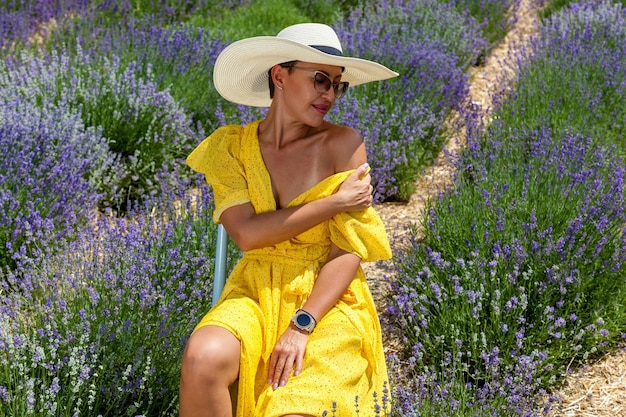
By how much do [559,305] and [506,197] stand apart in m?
0.71

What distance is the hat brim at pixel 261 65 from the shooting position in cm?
246

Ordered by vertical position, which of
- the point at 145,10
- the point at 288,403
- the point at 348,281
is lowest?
the point at 145,10

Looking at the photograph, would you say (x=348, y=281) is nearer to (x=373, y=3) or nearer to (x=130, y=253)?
(x=130, y=253)

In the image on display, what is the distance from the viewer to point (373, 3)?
777 centimetres

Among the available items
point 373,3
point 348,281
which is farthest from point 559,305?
point 373,3

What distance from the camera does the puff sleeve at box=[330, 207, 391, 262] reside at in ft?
8.31

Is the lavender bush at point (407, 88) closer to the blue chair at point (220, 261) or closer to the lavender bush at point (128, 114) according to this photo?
the lavender bush at point (128, 114)

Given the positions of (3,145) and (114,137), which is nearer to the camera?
(3,145)

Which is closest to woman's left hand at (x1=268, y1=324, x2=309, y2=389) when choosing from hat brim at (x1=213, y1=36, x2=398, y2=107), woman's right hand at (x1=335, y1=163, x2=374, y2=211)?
woman's right hand at (x1=335, y1=163, x2=374, y2=211)

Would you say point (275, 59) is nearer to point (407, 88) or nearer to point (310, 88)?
point (310, 88)

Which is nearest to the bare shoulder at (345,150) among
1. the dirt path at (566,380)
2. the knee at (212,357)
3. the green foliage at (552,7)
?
the knee at (212,357)

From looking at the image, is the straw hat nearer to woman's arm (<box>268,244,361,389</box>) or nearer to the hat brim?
the hat brim

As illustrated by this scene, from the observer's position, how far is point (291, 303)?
2.52m

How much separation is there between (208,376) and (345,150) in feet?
2.63
